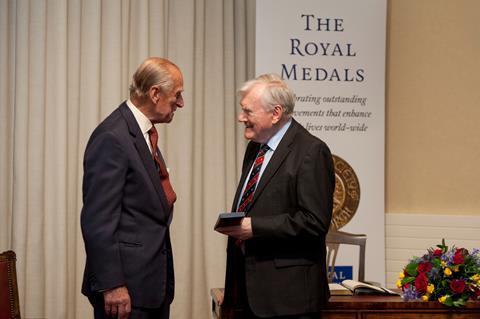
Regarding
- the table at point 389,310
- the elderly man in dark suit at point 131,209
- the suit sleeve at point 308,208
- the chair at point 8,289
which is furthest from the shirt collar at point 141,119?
the chair at point 8,289

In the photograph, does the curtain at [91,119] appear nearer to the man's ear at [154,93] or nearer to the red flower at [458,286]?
the man's ear at [154,93]

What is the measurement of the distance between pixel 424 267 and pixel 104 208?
1.59m

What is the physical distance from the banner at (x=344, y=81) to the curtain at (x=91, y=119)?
0.54m

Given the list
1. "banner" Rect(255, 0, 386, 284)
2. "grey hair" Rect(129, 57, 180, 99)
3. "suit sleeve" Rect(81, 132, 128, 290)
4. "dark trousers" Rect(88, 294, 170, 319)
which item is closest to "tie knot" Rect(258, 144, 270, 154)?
"grey hair" Rect(129, 57, 180, 99)

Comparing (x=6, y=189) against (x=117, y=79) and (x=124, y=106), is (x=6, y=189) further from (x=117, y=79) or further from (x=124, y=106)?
(x=124, y=106)

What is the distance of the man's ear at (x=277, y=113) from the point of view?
10.4ft

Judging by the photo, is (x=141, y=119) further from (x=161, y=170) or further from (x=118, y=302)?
(x=118, y=302)

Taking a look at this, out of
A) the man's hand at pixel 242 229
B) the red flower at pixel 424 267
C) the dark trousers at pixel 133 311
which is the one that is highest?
the man's hand at pixel 242 229

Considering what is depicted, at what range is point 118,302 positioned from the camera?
273cm

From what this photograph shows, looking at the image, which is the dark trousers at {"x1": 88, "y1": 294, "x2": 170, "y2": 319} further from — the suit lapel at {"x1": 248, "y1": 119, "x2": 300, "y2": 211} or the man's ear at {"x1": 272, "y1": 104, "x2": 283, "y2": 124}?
the man's ear at {"x1": 272, "y1": 104, "x2": 283, "y2": 124}

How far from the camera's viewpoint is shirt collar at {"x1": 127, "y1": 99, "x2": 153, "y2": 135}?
2986 mm

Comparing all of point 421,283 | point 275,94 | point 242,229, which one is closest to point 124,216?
point 242,229

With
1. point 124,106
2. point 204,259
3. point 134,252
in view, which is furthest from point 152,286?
point 204,259

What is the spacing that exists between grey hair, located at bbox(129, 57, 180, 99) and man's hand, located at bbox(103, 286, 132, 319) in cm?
84
